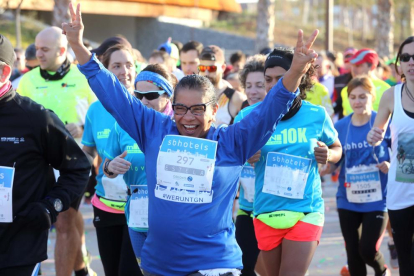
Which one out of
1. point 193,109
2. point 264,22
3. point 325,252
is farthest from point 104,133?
point 264,22

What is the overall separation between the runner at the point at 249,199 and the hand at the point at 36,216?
192cm

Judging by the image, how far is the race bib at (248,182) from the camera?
5.84 m

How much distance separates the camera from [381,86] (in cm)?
880

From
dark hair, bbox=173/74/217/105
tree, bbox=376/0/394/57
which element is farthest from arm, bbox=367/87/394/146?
tree, bbox=376/0/394/57

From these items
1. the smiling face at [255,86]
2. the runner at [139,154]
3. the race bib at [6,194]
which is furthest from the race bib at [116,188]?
the race bib at [6,194]

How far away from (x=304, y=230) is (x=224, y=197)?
1288 millimetres

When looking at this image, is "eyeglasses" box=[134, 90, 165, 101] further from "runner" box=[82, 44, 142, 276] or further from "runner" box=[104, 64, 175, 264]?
"runner" box=[82, 44, 142, 276]

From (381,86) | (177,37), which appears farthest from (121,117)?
(177,37)

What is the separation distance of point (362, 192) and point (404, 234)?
37.3 inches

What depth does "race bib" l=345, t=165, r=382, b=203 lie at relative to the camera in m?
6.20

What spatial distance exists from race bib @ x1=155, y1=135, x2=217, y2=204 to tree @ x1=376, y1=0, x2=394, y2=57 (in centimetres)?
2126

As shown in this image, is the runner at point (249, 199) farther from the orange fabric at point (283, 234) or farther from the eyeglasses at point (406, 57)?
the eyeglasses at point (406, 57)

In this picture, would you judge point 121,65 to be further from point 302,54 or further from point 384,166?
point 302,54

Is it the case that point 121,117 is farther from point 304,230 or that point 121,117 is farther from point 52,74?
point 52,74
